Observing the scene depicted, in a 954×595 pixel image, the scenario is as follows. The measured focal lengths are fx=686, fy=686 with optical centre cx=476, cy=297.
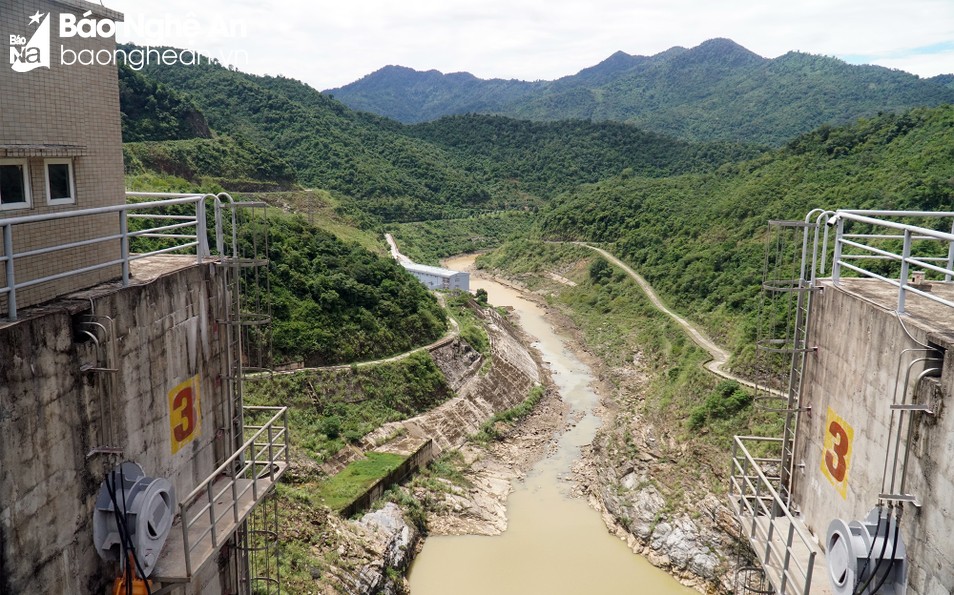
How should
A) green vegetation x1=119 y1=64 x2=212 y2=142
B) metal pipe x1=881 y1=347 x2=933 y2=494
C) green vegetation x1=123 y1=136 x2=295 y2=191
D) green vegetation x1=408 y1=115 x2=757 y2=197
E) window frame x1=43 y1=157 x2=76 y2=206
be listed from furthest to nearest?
green vegetation x1=408 y1=115 x2=757 y2=197, green vegetation x1=119 y1=64 x2=212 y2=142, green vegetation x1=123 y1=136 x2=295 y2=191, window frame x1=43 y1=157 x2=76 y2=206, metal pipe x1=881 y1=347 x2=933 y2=494

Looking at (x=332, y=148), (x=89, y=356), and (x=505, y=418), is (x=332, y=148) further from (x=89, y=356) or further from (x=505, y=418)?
(x=89, y=356)

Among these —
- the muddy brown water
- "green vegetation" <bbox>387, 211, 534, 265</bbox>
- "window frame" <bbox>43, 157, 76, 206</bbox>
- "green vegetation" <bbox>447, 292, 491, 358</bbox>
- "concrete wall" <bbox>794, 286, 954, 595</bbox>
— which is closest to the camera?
"concrete wall" <bbox>794, 286, 954, 595</bbox>

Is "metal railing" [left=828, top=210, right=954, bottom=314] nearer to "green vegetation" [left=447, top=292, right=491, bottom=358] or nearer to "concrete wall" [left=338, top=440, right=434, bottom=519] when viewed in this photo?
"concrete wall" [left=338, top=440, right=434, bottom=519]

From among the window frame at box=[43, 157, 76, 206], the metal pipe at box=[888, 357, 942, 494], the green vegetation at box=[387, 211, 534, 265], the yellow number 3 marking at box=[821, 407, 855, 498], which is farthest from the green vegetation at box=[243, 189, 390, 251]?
the metal pipe at box=[888, 357, 942, 494]

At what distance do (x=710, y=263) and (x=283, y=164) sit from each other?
122 ft

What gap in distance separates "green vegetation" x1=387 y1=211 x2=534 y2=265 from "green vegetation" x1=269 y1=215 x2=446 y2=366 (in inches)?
1098

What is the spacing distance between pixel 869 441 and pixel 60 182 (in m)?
10.5

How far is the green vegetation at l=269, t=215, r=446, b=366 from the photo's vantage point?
28.4 meters

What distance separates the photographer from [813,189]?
4525 centimetres

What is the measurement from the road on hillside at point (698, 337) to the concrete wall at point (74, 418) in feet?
50.7

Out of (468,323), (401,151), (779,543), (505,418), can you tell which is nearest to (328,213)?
(468,323)

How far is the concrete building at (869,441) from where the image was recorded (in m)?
6.86

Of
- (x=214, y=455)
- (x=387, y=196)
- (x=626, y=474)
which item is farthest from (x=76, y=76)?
(x=387, y=196)

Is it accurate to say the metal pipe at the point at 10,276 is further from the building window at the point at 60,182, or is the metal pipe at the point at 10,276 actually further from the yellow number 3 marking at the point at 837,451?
the yellow number 3 marking at the point at 837,451
